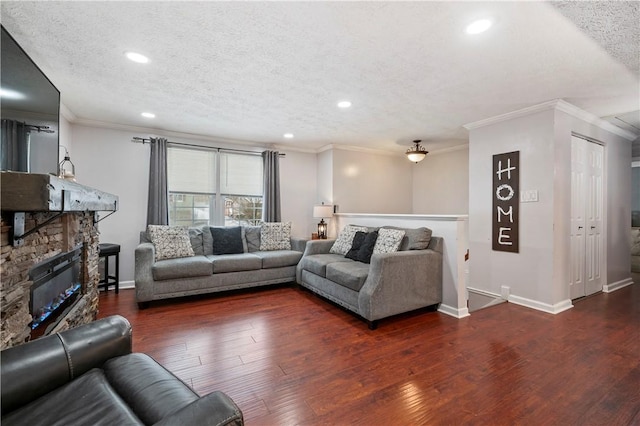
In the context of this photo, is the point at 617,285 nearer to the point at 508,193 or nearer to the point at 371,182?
the point at 508,193

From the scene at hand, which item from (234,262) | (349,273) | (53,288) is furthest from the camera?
(234,262)

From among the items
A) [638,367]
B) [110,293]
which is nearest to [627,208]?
[638,367]

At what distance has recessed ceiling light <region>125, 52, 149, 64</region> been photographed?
7.47 ft

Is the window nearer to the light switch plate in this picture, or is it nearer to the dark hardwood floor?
the dark hardwood floor

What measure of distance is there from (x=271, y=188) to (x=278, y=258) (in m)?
1.42

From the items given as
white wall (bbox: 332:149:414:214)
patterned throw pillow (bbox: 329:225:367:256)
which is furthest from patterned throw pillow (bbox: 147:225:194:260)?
white wall (bbox: 332:149:414:214)

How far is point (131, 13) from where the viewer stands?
1.80 meters

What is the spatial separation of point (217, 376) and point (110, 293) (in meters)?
2.85

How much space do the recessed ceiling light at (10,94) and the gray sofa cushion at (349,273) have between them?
284 cm

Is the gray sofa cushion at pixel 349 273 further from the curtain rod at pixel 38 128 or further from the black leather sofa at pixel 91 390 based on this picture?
the curtain rod at pixel 38 128

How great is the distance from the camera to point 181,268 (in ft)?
11.6

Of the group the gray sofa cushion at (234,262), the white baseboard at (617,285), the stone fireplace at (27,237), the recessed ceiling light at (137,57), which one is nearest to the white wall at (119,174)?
the gray sofa cushion at (234,262)

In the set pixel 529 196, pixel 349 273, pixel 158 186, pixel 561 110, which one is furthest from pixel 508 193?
pixel 158 186

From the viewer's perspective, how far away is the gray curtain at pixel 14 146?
5.51 feet
